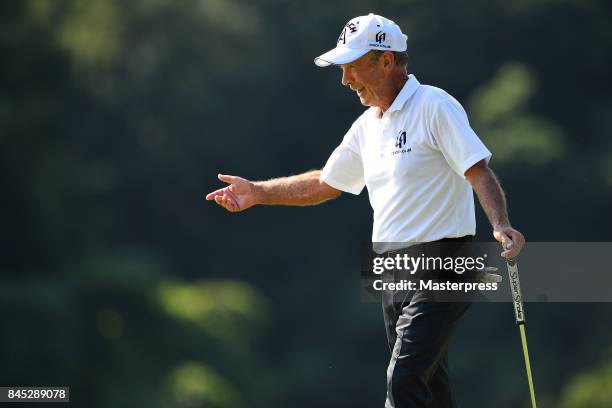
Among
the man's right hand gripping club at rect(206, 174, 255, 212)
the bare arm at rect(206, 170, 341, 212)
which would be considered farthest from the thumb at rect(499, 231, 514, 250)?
the man's right hand gripping club at rect(206, 174, 255, 212)

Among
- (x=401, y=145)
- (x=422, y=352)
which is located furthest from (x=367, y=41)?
(x=422, y=352)

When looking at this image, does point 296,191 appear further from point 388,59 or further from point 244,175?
point 244,175

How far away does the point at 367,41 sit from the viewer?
5.40 metres

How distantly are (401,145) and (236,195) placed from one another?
0.88 meters

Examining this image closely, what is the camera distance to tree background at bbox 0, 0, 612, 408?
1762 centimetres

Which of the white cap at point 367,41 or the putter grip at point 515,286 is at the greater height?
the white cap at point 367,41

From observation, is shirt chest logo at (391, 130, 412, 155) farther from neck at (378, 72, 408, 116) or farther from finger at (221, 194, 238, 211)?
finger at (221, 194, 238, 211)

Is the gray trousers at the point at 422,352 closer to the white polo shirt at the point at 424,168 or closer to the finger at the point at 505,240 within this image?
the white polo shirt at the point at 424,168

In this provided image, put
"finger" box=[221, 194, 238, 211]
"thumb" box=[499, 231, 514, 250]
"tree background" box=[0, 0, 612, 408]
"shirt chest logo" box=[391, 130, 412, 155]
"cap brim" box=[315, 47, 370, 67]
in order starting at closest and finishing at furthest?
"thumb" box=[499, 231, 514, 250] → "shirt chest logo" box=[391, 130, 412, 155] → "cap brim" box=[315, 47, 370, 67] → "finger" box=[221, 194, 238, 211] → "tree background" box=[0, 0, 612, 408]

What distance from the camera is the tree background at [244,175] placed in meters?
17.6

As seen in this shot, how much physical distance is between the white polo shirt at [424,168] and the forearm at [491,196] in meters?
0.06

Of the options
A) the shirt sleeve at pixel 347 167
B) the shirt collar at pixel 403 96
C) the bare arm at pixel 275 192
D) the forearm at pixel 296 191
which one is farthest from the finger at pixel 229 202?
the shirt collar at pixel 403 96

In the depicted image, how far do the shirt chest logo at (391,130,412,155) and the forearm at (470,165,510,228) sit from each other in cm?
27

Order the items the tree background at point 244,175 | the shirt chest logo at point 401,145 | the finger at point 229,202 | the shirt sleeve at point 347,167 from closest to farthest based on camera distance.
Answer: the shirt chest logo at point 401,145 → the shirt sleeve at point 347,167 → the finger at point 229,202 → the tree background at point 244,175
